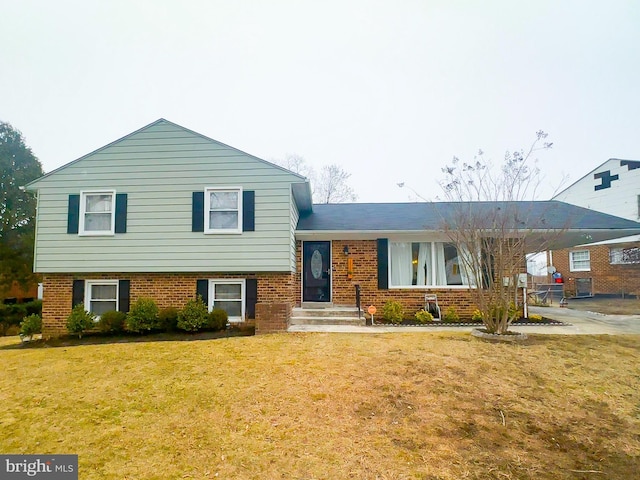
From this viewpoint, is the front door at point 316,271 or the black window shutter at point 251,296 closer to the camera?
the black window shutter at point 251,296

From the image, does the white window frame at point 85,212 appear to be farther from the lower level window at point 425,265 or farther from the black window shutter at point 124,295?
the lower level window at point 425,265

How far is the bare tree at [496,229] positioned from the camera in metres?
7.27

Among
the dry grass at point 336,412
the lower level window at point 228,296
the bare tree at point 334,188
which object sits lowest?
the dry grass at point 336,412

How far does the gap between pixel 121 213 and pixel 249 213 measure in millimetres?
3703

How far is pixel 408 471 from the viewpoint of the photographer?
2771 mm

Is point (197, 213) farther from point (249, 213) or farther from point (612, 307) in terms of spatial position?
point (612, 307)

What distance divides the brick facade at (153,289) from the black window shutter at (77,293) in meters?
0.11

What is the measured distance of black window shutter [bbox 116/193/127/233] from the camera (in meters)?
9.51

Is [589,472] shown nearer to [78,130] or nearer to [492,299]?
[492,299]

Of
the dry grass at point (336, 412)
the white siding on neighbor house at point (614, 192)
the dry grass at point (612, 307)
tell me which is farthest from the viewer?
the white siding on neighbor house at point (614, 192)

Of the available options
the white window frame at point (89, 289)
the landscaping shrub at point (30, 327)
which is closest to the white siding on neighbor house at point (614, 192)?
the white window frame at point (89, 289)

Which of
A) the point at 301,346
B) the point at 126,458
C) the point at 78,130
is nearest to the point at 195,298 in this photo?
the point at 301,346

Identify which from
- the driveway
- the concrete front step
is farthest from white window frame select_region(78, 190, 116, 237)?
the driveway

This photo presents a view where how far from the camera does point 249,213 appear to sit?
9375 mm
